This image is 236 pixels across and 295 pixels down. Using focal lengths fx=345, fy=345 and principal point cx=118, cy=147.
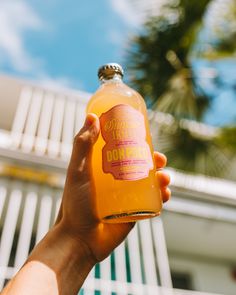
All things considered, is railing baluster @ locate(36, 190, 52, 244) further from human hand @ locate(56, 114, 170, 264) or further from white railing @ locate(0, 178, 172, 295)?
human hand @ locate(56, 114, 170, 264)

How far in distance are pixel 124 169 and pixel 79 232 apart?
12.6 inches

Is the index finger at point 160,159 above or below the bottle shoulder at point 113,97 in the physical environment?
below

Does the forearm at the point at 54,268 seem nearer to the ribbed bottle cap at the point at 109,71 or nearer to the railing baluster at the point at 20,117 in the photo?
the ribbed bottle cap at the point at 109,71

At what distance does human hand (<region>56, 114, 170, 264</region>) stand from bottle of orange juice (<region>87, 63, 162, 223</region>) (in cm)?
4

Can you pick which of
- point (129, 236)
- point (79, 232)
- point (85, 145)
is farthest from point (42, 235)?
point (85, 145)

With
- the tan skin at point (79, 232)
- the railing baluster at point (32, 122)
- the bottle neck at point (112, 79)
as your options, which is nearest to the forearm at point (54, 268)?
the tan skin at point (79, 232)

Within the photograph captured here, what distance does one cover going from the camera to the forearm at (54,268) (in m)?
1.08

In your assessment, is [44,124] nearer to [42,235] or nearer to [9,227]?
[9,227]

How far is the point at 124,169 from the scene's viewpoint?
1189 millimetres

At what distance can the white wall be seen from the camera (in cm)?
680

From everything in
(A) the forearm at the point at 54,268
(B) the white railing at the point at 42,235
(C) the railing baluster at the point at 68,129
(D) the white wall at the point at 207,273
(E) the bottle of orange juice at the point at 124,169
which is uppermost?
(C) the railing baluster at the point at 68,129

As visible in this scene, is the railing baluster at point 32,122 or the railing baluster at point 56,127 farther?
the railing baluster at point 56,127

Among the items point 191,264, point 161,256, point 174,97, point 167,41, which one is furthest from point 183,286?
point 167,41

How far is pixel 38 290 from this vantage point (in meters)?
1.07
